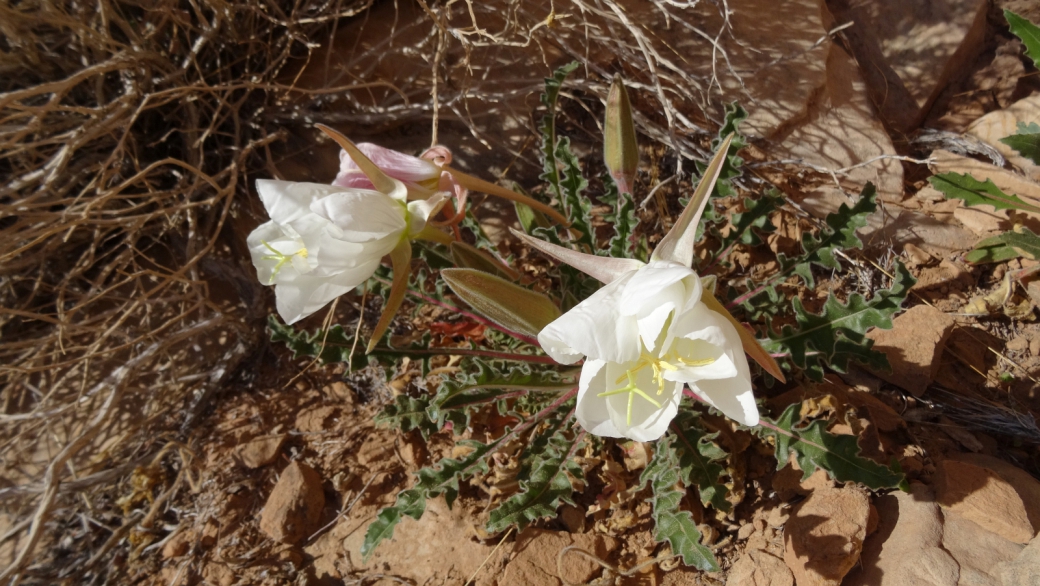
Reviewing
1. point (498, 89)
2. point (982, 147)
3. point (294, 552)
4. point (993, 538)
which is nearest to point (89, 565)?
point (294, 552)

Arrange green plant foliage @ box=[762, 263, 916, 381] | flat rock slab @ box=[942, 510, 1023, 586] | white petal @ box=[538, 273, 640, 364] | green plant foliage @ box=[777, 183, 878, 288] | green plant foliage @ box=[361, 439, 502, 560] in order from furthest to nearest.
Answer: green plant foliage @ box=[777, 183, 878, 288] → green plant foliage @ box=[361, 439, 502, 560] → green plant foliage @ box=[762, 263, 916, 381] → flat rock slab @ box=[942, 510, 1023, 586] → white petal @ box=[538, 273, 640, 364]

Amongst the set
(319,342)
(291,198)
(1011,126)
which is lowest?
(319,342)

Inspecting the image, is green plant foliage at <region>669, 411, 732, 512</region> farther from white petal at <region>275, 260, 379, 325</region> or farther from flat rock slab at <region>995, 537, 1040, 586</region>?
white petal at <region>275, 260, 379, 325</region>

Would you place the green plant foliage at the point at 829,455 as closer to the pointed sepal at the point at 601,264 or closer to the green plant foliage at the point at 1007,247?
the pointed sepal at the point at 601,264

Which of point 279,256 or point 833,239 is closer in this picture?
point 279,256

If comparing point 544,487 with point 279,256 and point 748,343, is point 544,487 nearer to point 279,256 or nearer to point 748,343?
point 748,343

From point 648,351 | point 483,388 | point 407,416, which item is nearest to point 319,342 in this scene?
point 407,416

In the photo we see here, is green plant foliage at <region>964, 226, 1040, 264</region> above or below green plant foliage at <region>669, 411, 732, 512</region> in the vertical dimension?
above

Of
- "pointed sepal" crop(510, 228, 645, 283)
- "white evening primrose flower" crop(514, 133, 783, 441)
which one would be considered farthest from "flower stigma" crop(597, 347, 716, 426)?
"pointed sepal" crop(510, 228, 645, 283)
